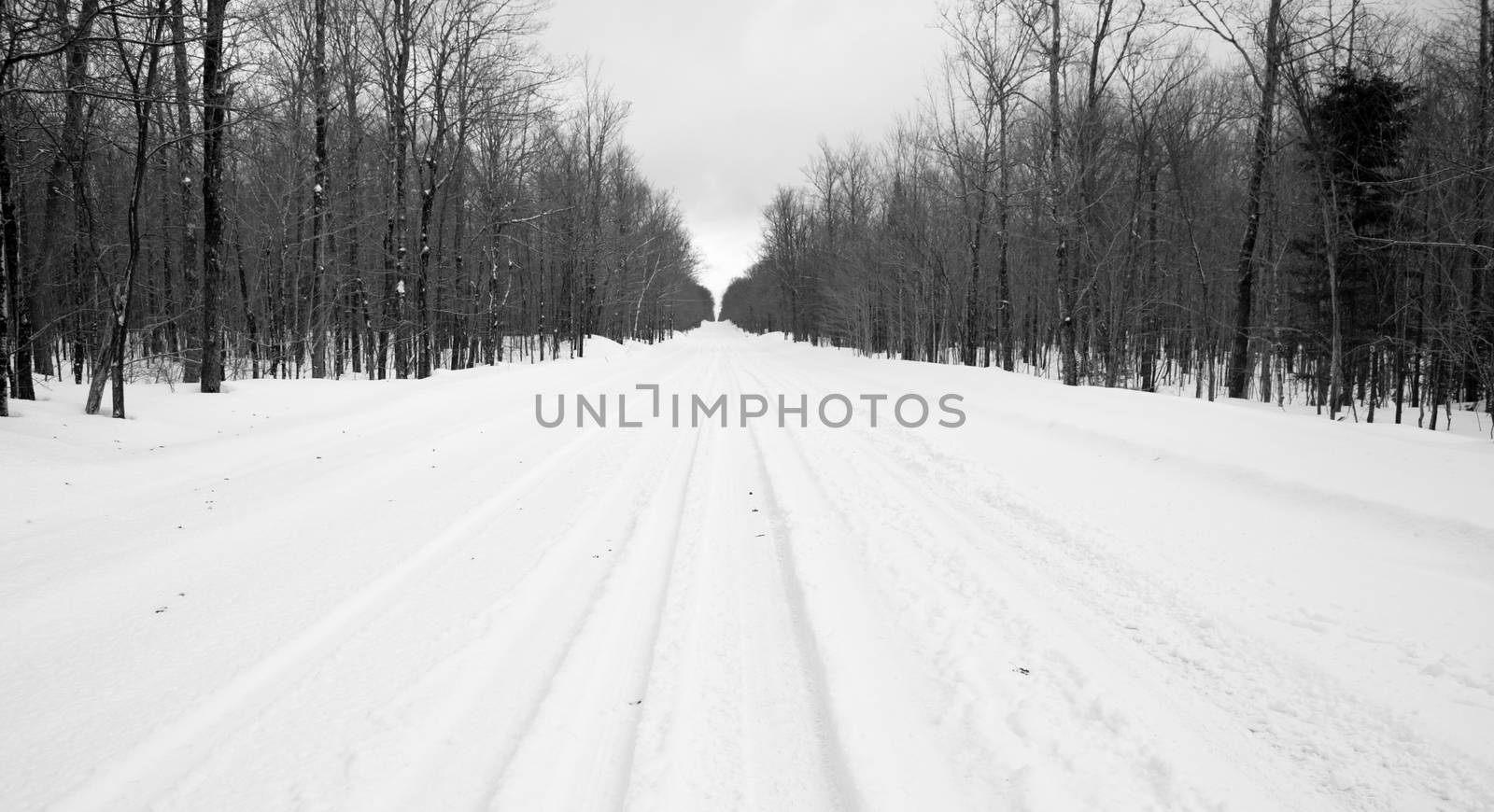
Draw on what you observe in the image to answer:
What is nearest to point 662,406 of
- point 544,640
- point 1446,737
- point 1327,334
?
point 544,640

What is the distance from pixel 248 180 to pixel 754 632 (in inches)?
1088

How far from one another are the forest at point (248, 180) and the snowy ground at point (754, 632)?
14.9 ft

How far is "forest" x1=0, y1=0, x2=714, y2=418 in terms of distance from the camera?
→ 8.29 m

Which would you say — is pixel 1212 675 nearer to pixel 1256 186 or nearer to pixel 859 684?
pixel 859 684

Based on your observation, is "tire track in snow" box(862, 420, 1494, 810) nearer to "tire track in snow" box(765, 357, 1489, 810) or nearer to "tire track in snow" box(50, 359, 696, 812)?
"tire track in snow" box(765, 357, 1489, 810)

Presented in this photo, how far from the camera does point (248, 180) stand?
22.0 metres

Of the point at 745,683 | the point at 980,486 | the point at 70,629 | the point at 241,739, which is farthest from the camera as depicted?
the point at 980,486

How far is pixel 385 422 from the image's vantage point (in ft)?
31.5

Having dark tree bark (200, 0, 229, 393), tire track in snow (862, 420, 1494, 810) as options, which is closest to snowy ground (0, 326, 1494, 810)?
tire track in snow (862, 420, 1494, 810)

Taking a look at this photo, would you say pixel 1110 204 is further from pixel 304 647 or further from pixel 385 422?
pixel 304 647

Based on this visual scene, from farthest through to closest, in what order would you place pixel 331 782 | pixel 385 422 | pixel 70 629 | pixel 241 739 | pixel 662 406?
pixel 662 406 < pixel 385 422 < pixel 70 629 < pixel 241 739 < pixel 331 782

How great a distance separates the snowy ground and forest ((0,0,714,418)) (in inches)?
178

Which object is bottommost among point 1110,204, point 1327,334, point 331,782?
point 331,782

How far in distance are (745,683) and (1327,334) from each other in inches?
818
